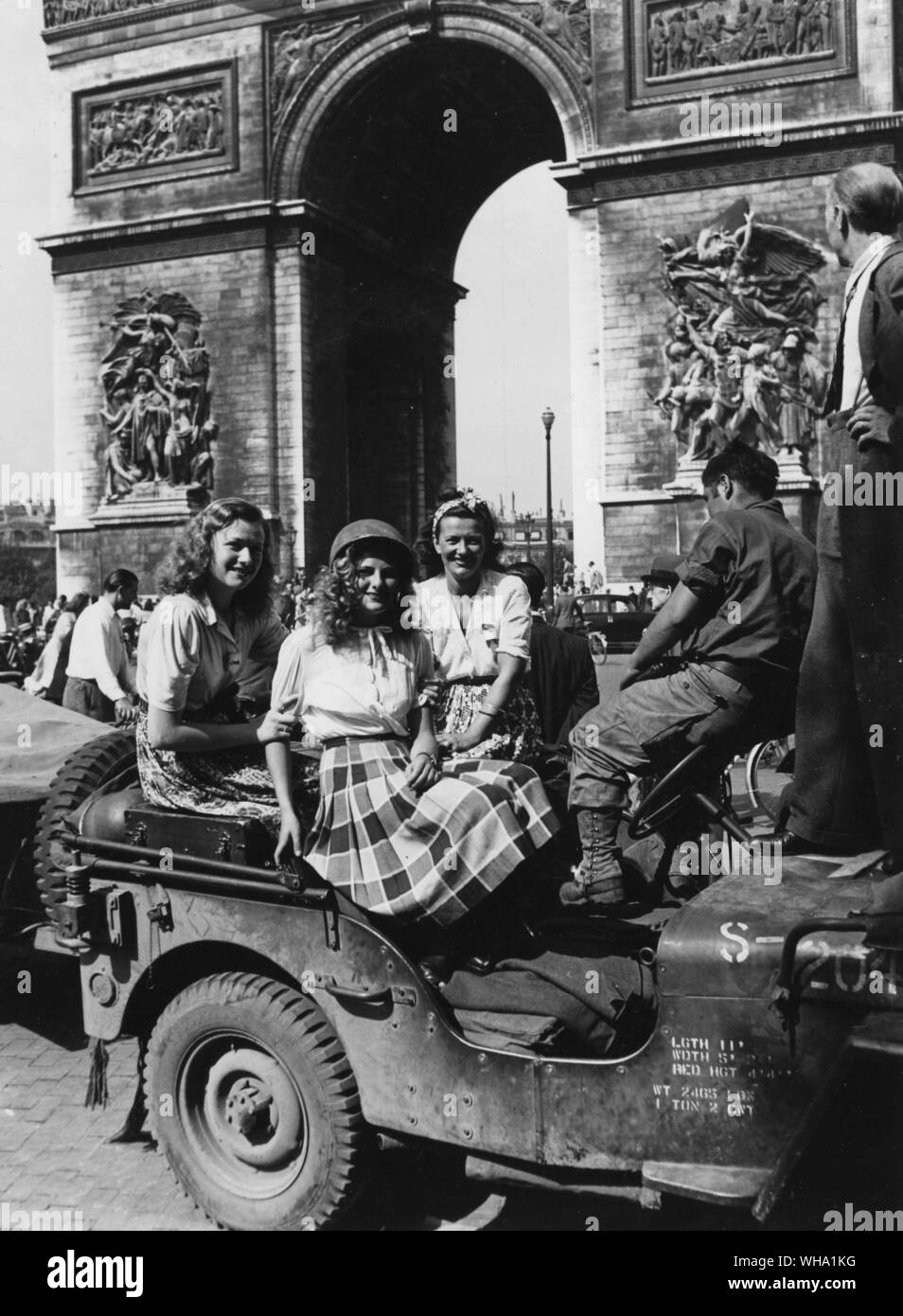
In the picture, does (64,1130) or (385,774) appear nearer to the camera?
(385,774)

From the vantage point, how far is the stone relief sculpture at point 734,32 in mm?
20266

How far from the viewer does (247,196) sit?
2427cm

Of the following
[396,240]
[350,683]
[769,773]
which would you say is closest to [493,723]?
[350,683]

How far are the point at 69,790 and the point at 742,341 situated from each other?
17.8 metres

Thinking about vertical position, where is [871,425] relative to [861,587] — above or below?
above

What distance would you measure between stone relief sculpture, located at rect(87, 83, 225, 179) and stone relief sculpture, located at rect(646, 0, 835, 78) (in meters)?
8.42

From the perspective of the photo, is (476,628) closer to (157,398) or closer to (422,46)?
(157,398)

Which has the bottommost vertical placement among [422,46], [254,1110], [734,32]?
[254,1110]

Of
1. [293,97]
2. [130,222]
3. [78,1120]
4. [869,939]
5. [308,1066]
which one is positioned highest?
[293,97]

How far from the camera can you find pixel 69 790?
190 inches

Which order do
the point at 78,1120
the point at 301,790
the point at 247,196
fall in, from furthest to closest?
1. the point at 247,196
2. the point at 78,1120
3. the point at 301,790

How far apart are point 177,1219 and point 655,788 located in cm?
252

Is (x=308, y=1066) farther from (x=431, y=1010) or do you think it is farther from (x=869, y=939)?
(x=869, y=939)
